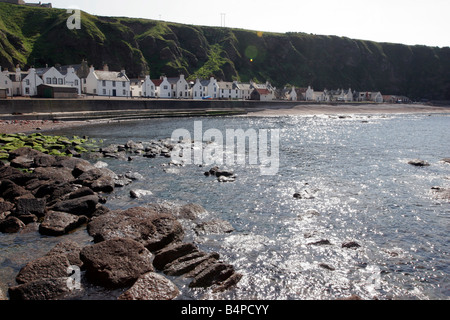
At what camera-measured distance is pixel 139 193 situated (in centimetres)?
2219

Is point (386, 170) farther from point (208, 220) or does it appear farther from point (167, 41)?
point (167, 41)

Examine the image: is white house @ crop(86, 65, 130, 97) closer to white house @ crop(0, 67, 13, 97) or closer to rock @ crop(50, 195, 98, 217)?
white house @ crop(0, 67, 13, 97)

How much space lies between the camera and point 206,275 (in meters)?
12.6

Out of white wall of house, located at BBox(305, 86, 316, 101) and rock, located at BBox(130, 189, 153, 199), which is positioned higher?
white wall of house, located at BBox(305, 86, 316, 101)

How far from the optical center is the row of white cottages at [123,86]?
79.9 m

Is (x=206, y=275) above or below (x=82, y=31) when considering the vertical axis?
below

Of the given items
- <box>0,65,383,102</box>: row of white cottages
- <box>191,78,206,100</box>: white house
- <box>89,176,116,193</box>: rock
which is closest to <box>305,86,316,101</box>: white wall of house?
<box>0,65,383,102</box>: row of white cottages

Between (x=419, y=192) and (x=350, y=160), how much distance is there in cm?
1253

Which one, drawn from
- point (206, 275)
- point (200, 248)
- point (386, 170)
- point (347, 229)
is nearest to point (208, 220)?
point (200, 248)

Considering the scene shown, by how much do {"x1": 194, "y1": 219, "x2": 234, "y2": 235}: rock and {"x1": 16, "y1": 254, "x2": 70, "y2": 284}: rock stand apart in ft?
20.4

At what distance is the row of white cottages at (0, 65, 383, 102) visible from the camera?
262 feet

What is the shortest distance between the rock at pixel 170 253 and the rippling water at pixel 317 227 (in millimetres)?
1244

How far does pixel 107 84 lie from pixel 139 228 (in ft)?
290

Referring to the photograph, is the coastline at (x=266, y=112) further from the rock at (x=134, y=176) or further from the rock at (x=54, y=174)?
the rock at (x=134, y=176)
